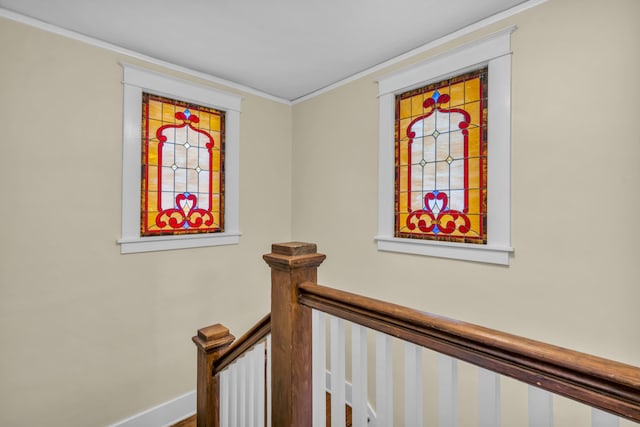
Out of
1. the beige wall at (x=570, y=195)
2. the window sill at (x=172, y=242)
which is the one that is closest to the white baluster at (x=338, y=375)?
the beige wall at (x=570, y=195)

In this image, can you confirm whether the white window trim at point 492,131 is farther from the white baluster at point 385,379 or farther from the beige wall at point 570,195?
the white baluster at point 385,379

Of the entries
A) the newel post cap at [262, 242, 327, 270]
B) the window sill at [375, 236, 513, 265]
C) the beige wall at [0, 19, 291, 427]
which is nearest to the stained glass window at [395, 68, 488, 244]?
the window sill at [375, 236, 513, 265]

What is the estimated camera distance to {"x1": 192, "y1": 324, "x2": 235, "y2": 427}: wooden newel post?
1464 mm

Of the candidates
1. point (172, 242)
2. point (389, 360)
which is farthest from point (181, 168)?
point (389, 360)

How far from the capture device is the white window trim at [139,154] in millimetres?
2139

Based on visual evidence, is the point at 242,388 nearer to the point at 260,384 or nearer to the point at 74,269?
the point at 260,384

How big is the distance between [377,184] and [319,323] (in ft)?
5.21

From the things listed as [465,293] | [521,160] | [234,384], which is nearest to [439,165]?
[521,160]

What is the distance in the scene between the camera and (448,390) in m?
0.71

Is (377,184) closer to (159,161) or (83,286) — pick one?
(159,161)

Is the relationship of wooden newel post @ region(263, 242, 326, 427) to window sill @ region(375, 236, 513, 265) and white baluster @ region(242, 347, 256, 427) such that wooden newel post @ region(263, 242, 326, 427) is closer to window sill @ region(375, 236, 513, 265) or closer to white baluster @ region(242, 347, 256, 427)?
white baluster @ region(242, 347, 256, 427)

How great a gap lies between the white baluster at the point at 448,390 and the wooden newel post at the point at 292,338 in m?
0.43

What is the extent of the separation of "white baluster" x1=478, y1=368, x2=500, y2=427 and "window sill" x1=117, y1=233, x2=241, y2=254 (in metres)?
2.26

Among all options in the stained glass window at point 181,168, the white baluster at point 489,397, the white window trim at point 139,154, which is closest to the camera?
the white baluster at point 489,397
